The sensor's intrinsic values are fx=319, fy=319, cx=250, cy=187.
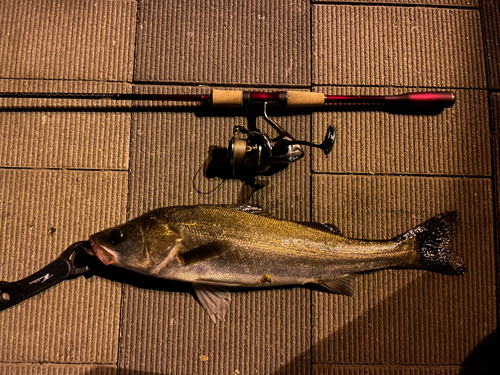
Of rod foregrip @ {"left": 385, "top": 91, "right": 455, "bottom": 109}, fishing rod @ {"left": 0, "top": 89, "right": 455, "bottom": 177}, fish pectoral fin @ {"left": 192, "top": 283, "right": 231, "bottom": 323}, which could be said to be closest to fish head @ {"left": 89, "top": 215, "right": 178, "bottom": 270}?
fish pectoral fin @ {"left": 192, "top": 283, "right": 231, "bottom": 323}

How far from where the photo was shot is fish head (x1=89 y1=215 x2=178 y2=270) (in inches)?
67.4

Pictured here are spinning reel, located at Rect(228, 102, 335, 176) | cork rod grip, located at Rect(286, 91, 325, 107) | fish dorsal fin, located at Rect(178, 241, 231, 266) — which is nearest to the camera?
fish dorsal fin, located at Rect(178, 241, 231, 266)

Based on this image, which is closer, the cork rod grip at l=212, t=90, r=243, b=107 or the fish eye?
the fish eye

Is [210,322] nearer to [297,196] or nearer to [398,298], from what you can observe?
[297,196]

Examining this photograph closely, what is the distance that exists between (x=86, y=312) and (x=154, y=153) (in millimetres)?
1088

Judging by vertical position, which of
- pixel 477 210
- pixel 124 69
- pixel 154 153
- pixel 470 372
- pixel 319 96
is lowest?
pixel 470 372

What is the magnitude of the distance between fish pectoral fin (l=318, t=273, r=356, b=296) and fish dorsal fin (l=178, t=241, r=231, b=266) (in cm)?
66

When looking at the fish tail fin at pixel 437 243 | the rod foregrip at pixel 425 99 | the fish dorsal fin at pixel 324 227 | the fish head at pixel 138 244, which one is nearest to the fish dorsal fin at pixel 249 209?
the fish dorsal fin at pixel 324 227

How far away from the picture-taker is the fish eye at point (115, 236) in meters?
1.70

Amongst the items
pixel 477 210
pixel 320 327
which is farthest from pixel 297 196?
pixel 477 210

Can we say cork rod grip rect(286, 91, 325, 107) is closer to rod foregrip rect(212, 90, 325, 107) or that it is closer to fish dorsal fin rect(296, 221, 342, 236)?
rod foregrip rect(212, 90, 325, 107)

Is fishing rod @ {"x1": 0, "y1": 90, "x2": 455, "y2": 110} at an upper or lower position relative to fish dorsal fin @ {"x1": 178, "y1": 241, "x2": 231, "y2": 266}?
upper

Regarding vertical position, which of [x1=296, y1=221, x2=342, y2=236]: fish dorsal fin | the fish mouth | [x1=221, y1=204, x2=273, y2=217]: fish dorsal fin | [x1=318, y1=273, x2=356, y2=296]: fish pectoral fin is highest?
[x1=221, y1=204, x2=273, y2=217]: fish dorsal fin

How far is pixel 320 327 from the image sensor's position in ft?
6.63
